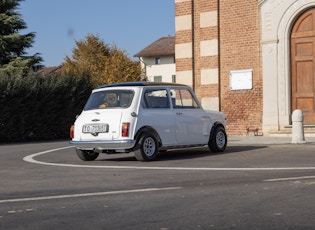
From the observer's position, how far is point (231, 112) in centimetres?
2258

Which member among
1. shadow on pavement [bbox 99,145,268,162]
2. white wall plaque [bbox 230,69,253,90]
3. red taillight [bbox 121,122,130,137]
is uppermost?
white wall plaque [bbox 230,69,253,90]

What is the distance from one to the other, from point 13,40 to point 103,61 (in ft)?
80.2

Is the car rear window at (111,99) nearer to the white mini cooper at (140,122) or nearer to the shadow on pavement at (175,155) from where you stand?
the white mini cooper at (140,122)

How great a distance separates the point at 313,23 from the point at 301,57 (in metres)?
1.23

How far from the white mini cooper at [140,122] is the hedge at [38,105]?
1223 cm

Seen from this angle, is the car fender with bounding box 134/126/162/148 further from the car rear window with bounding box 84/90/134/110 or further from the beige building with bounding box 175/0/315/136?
the beige building with bounding box 175/0/315/136

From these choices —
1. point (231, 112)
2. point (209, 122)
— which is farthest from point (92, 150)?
point (231, 112)

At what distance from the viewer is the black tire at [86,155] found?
43.9 ft

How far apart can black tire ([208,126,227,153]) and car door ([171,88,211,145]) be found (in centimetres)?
19

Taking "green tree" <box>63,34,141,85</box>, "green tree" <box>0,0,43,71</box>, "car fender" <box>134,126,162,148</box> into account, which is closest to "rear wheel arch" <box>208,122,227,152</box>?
"car fender" <box>134,126,162,148</box>

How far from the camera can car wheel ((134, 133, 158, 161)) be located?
12.4 metres

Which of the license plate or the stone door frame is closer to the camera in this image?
the license plate

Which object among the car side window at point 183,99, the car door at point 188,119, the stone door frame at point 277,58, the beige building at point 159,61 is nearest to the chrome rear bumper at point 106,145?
the car door at point 188,119

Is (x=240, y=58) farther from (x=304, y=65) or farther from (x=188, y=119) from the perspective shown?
(x=188, y=119)
